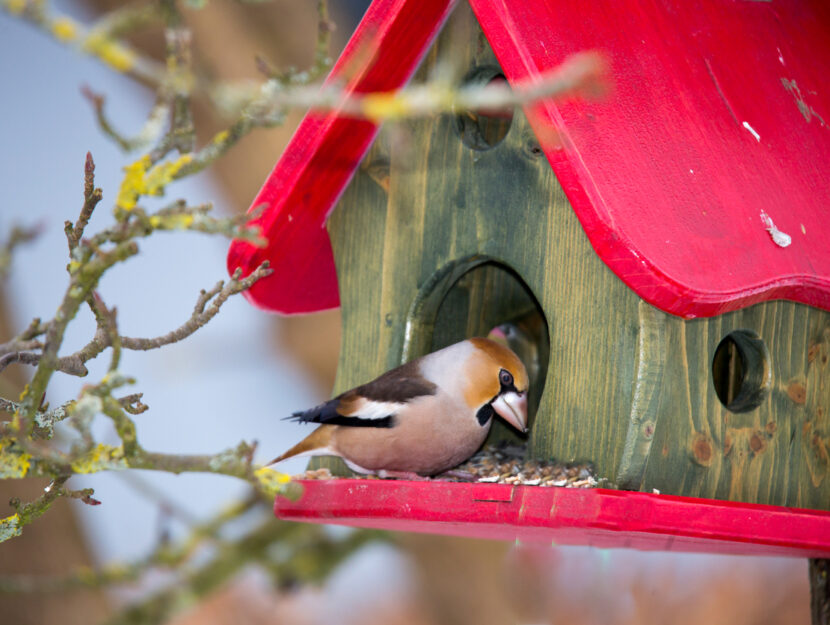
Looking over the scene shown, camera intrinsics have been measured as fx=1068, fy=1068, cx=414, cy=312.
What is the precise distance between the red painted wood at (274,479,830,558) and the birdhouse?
0.02m

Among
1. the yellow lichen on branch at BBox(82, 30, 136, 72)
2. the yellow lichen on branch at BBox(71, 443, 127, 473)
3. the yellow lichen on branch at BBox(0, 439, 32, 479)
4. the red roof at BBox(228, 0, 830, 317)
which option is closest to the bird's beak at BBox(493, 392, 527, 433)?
the red roof at BBox(228, 0, 830, 317)

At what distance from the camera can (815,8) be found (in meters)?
3.78

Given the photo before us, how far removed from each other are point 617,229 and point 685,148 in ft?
1.50

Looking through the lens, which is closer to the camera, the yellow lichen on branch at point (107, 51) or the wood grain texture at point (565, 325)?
the yellow lichen on branch at point (107, 51)

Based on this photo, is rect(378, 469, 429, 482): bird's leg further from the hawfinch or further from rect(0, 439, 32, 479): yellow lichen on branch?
rect(0, 439, 32, 479): yellow lichen on branch

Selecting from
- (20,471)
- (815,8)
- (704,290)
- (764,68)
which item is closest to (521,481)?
(704,290)

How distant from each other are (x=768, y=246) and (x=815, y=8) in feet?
4.84

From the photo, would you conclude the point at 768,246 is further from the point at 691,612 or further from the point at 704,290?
the point at 691,612

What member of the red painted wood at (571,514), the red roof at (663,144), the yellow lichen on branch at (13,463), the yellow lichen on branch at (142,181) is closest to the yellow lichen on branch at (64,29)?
the yellow lichen on branch at (142,181)

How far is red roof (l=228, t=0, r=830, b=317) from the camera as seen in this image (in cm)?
255

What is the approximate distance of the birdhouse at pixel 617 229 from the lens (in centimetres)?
261

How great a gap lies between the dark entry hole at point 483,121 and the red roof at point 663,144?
0.66 feet

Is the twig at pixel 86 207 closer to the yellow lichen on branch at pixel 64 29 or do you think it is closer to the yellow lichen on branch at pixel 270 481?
the yellow lichen on branch at pixel 270 481

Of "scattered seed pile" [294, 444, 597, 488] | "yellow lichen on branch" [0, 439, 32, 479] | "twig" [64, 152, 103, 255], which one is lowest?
"scattered seed pile" [294, 444, 597, 488]
